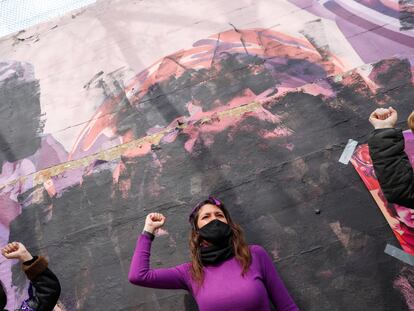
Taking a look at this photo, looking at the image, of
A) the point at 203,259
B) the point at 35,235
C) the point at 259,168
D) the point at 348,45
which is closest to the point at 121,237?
the point at 35,235

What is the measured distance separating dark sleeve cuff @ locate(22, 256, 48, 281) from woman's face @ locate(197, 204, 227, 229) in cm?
A: 86

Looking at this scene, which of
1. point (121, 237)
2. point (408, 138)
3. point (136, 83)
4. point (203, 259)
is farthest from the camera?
point (136, 83)

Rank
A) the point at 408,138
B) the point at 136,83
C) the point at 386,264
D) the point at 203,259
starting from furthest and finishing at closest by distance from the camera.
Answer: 1. the point at 136,83
2. the point at 408,138
3. the point at 386,264
4. the point at 203,259

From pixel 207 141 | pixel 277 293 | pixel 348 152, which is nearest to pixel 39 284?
pixel 277 293

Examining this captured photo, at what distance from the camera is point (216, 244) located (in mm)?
→ 2344

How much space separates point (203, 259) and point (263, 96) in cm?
149

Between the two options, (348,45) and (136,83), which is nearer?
(348,45)

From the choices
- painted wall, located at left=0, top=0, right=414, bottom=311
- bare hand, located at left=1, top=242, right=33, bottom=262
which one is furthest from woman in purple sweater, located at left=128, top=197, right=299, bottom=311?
bare hand, located at left=1, top=242, right=33, bottom=262

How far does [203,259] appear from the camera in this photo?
2.35 metres

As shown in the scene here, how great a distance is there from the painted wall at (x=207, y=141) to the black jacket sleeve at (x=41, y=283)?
0.63m

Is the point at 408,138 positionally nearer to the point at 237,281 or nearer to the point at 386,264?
the point at 386,264

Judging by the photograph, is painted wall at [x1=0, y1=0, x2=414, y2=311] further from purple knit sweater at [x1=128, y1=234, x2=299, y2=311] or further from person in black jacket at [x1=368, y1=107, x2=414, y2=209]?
person in black jacket at [x1=368, y1=107, x2=414, y2=209]

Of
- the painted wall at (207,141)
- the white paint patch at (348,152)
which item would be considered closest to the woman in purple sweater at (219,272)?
the painted wall at (207,141)

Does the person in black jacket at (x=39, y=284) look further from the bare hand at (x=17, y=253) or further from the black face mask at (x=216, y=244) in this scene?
the black face mask at (x=216, y=244)
